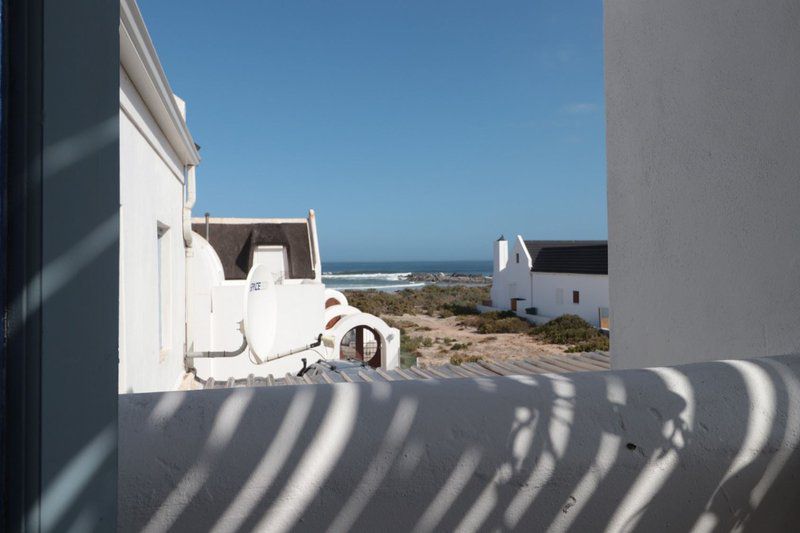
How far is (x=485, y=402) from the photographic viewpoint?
1.70 metres

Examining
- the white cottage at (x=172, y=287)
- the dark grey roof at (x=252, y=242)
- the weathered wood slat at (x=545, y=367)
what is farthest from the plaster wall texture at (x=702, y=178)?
the dark grey roof at (x=252, y=242)

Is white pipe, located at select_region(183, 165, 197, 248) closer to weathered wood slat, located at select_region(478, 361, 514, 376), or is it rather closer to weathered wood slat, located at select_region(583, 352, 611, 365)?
weathered wood slat, located at select_region(478, 361, 514, 376)

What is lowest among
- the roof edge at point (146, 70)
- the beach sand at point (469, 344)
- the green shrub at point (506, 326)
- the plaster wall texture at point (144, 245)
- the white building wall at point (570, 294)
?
the beach sand at point (469, 344)

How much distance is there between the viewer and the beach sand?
18.8 metres

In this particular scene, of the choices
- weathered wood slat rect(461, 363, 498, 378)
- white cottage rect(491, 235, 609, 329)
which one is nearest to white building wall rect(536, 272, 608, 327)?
white cottage rect(491, 235, 609, 329)

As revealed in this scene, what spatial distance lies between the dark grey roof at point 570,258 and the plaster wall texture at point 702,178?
67.6 ft

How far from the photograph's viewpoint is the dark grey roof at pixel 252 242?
15672 millimetres

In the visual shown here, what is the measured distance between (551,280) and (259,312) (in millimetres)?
22040

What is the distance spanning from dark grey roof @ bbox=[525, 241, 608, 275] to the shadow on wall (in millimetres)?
22428

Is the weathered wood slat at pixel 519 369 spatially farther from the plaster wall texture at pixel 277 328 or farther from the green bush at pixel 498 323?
the green bush at pixel 498 323

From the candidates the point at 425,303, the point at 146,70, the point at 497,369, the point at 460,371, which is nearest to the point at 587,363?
the point at 497,369

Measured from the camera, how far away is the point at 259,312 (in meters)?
6.60

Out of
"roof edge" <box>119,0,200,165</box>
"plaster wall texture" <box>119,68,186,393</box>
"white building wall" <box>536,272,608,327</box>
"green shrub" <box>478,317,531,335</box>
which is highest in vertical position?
"roof edge" <box>119,0,200,165</box>

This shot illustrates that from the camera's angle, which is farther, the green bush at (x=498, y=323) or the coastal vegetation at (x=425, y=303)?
the coastal vegetation at (x=425, y=303)
